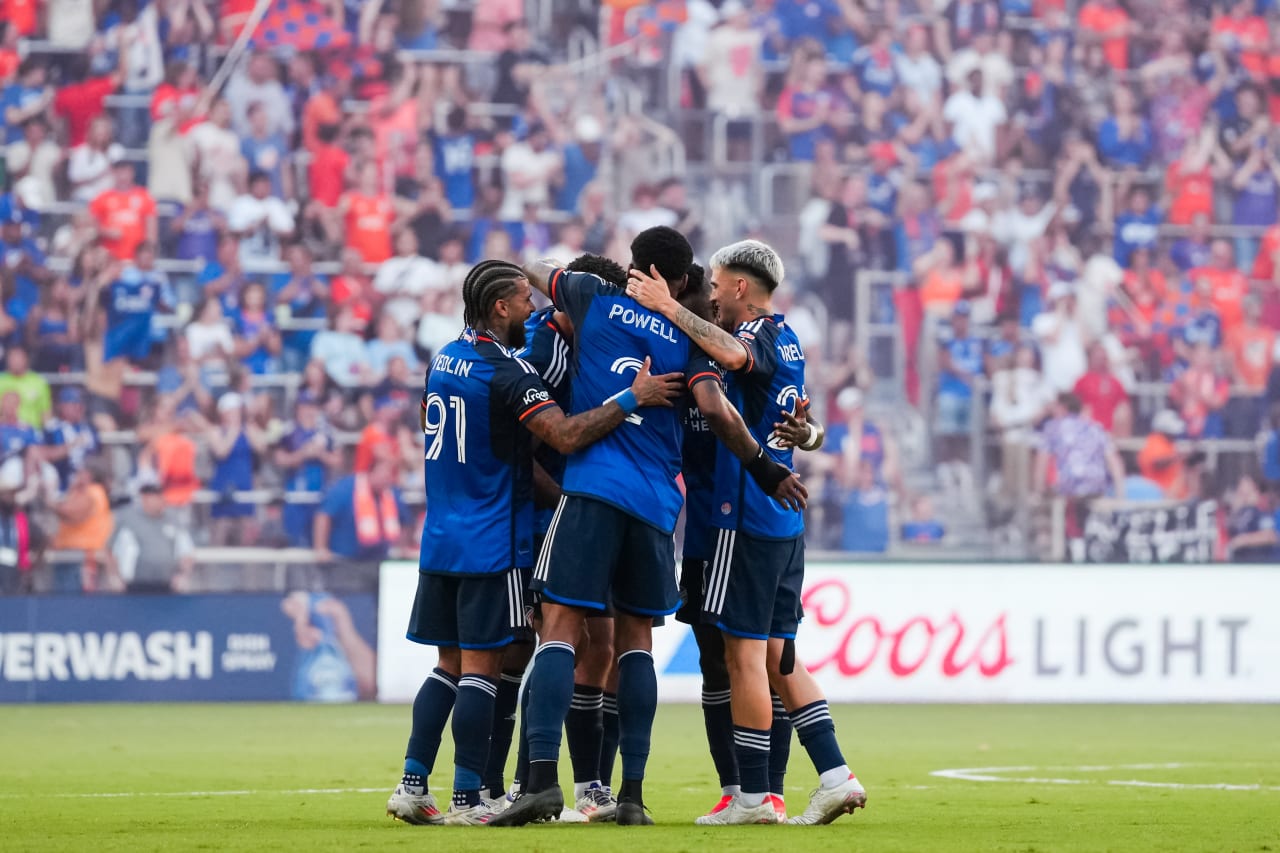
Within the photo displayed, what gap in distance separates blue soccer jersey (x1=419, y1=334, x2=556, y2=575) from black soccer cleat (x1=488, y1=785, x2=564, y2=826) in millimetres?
908

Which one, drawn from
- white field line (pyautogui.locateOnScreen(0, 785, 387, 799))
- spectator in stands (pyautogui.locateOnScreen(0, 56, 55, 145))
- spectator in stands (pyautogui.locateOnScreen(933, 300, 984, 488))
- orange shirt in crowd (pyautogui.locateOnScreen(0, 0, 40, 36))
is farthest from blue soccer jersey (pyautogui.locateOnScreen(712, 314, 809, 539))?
orange shirt in crowd (pyautogui.locateOnScreen(0, 0, 40, 36))

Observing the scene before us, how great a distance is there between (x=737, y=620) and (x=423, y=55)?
1574 centimetres

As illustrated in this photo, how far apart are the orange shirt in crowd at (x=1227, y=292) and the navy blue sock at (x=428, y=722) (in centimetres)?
1711

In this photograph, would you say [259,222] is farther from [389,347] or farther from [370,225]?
[389,347]

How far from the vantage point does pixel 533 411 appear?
705 cm

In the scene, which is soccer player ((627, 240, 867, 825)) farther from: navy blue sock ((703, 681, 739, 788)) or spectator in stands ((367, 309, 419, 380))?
spectator in stands ((367, 309, 419, 380))

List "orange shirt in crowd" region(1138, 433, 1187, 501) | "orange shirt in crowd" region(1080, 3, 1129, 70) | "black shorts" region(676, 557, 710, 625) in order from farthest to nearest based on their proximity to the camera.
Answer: "orange shirt in crowd" region(1080, 3, 1129, 70) → "orange shirt in crowd" region(1138, 433, 1187, 501) → "black shorts" region(676, 557, 710, 625)

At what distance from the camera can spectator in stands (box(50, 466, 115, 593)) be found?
18062 millimetres

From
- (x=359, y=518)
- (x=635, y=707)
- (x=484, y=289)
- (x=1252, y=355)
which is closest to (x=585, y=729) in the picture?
(x=635, y=707)

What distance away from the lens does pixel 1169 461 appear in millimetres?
21469

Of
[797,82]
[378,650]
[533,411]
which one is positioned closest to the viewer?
[533,411]

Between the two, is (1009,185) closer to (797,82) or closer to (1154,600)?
(797,82)

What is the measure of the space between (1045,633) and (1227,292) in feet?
23.6

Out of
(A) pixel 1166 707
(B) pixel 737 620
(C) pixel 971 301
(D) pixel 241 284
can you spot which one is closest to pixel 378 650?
(D) pixel 241 284
